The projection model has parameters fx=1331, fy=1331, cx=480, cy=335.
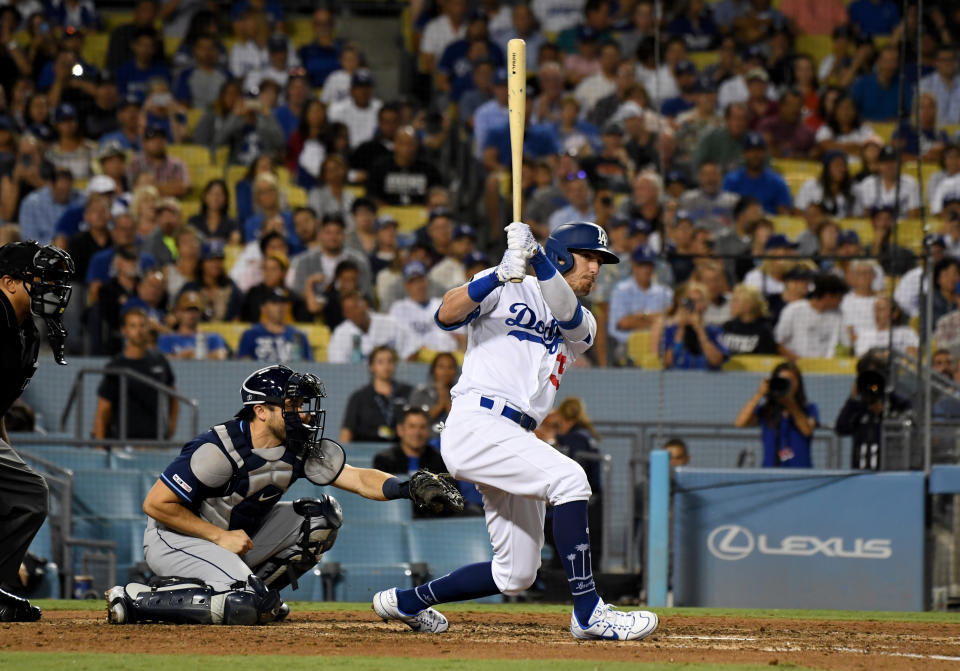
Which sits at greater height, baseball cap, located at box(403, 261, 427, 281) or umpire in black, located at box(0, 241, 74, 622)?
baseball cap, located at box(403, 261, 427, 281)

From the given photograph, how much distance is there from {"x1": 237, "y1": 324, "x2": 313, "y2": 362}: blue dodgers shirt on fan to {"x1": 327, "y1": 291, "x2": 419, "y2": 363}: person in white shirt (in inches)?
11.4

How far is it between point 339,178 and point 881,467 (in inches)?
209

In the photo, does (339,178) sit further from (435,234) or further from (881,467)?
(881,467)

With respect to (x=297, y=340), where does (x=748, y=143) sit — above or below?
above

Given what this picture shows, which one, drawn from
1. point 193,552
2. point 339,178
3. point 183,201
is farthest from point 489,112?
point 193,552

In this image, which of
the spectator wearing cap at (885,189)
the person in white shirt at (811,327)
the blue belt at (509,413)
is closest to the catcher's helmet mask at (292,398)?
the blue belt at (509,413)

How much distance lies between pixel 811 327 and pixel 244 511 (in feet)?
17.9

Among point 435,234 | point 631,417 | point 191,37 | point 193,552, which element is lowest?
point 193,552

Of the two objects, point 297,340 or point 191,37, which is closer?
point 297,340

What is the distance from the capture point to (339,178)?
37.0ft

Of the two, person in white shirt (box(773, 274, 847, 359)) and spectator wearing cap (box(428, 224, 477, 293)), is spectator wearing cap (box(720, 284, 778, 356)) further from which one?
spectator wearing cap (box(428, 224, 477, 293))

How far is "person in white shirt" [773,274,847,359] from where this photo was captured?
963cm

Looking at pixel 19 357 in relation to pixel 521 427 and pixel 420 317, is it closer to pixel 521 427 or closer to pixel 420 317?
pixel 521 427

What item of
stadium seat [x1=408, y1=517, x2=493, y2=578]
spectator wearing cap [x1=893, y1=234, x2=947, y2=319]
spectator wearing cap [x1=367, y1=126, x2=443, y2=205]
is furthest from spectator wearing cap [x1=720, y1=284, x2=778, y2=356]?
spectator wearing cap [x1=367, y1=126, x2=443, y2=205]
